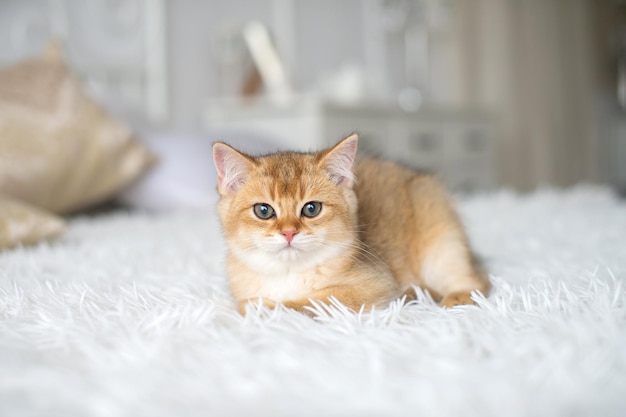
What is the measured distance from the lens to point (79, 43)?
2900 millimetres

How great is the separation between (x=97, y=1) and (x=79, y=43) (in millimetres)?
217

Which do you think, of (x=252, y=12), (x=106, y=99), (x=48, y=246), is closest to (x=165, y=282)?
(x=48, y=246)

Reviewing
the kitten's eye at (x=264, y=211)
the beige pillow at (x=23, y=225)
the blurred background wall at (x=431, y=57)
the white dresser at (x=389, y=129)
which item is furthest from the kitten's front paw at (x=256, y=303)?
the blurred background wall at (x=431, y=57)

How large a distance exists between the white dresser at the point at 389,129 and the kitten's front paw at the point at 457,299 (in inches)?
60.8

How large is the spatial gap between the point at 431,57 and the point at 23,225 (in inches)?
154

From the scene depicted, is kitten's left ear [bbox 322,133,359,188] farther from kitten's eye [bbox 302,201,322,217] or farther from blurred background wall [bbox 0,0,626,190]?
blurred background wall [bbox 0,0,626,190]

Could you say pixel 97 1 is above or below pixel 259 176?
above

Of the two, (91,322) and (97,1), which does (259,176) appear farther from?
(97,1)

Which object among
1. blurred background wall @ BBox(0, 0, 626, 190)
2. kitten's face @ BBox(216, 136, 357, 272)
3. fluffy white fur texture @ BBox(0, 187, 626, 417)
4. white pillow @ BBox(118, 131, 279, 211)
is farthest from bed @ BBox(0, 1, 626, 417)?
blurred background wall @ BBox(0, 0, 626, 190)

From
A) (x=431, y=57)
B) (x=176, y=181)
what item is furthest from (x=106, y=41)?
(x=431, y=57)

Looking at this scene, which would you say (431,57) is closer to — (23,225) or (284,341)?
(23,225)

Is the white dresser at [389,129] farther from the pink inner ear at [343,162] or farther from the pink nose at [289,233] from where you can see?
the pink nose at [289,233]

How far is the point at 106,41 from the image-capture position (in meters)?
2.98

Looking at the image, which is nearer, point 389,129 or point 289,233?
point 289,233
